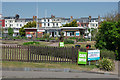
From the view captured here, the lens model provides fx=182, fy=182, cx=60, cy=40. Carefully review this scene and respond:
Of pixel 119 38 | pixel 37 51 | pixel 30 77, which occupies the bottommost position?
A: pixel 30 77

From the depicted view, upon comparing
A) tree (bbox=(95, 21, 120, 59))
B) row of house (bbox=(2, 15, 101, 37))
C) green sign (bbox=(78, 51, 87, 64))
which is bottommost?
green sign (bbox=(78, 51, 87, 64))

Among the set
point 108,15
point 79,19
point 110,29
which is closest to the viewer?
point 110,29

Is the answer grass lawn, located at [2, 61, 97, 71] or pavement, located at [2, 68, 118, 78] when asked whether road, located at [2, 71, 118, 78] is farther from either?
grass lawn, located at [2, 61, 97, 71]

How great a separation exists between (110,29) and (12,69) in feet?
34.2

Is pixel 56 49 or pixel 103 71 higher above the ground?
pixel 56 49

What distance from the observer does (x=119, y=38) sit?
17.0m

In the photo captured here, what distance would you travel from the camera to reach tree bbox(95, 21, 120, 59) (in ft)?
57.1

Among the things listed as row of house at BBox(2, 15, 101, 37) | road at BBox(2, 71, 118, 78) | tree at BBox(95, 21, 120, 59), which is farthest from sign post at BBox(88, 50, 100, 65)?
row of house at BBox(2, 15, 101, 37)

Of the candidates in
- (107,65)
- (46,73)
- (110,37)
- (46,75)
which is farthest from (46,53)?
(110,37)

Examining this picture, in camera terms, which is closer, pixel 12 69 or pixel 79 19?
pixel 12 69

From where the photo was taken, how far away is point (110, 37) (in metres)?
17.7

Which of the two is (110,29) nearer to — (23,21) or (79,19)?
(79,19)

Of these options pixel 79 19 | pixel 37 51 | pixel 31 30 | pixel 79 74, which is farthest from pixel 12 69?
pixel 79 19

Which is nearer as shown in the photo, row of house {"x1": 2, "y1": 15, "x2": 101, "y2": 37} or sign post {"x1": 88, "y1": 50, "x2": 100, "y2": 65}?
sign post {"x1": 88, "y1": 50, "x2": 100, "y2": 65}
